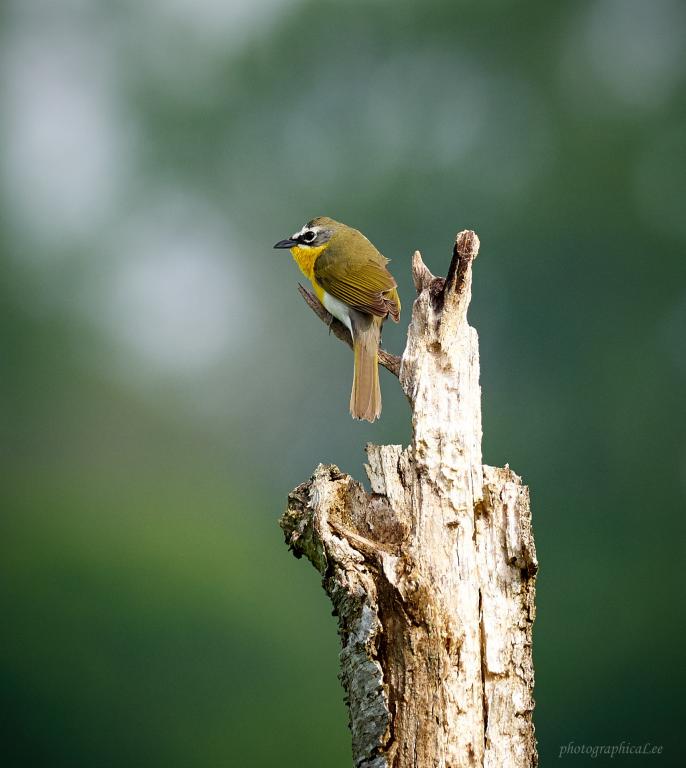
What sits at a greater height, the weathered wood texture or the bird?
the bird

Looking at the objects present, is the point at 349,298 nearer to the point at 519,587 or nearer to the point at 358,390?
the point at 358,390

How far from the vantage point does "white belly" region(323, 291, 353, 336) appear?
4.05 metres

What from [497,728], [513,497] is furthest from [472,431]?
[497,728]

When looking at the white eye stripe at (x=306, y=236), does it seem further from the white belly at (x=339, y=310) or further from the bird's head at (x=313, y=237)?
the white belly at (x=339, y=310)

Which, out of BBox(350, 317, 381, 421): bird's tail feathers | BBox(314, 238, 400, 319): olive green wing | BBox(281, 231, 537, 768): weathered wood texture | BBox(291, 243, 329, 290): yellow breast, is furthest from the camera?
BBox(291, 243, 329, 290): yellow breast

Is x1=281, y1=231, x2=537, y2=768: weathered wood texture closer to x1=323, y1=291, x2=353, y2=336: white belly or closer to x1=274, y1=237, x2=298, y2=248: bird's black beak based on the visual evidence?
x1=323, y1=291, x2=353, y2=336: white belly

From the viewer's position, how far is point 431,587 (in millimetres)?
2424

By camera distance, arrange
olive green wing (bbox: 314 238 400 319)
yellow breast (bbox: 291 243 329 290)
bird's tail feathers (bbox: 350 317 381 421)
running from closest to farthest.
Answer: bird's tail feathers (bbox: 350 317 381 421) → olive green wing (bbox: 314 238 400 319) → yellow breast (bbox: 291 243 329 290)

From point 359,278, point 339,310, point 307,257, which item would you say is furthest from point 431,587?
point 307,257

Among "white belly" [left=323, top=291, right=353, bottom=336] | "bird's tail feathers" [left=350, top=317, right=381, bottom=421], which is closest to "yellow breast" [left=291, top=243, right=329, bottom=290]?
"white belly" [left=323, top=291, right=353, bottom=336]

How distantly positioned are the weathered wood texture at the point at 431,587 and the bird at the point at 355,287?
799 millimetres

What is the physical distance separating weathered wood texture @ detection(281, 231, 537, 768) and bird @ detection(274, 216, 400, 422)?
2.62ft

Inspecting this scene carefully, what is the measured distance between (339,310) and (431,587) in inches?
79.0

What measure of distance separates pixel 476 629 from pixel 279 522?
700mm
